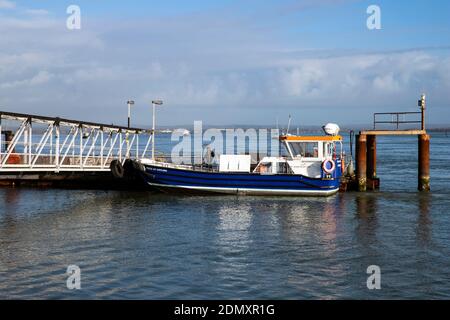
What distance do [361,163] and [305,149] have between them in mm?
4395

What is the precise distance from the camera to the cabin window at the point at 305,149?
1598 inches

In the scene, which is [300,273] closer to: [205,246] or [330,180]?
[205,246]

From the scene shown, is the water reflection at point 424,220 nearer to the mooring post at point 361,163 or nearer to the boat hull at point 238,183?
the mooring post at point 361,163

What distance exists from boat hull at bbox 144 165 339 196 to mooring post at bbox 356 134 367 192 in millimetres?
2809

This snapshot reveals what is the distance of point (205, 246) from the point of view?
77.9 feet

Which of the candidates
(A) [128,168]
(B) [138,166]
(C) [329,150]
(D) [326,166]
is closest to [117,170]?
(A) [128,168]

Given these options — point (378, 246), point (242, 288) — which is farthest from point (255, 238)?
point (242, 288)

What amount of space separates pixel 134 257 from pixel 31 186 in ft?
87.5

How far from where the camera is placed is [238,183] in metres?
39.4

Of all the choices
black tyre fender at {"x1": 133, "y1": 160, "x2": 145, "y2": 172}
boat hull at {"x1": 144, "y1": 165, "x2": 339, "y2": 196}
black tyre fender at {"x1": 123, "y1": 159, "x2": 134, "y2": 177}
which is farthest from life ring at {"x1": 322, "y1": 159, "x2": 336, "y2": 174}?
black tyre fender at {"x1": 123, "y1": 159, "x2": 134, "y2": 177}

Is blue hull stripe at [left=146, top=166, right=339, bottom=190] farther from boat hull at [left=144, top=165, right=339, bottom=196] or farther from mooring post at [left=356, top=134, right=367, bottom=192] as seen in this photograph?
mooring post at [left=356, top=134, right=367, bottom=192]

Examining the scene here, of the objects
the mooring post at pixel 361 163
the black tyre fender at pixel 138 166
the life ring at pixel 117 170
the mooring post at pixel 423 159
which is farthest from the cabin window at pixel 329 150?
the life ring at pixel 117 170

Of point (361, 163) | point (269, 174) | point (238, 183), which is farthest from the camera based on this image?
point (361, 163)

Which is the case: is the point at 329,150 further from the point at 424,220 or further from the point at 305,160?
the point at 424,220
